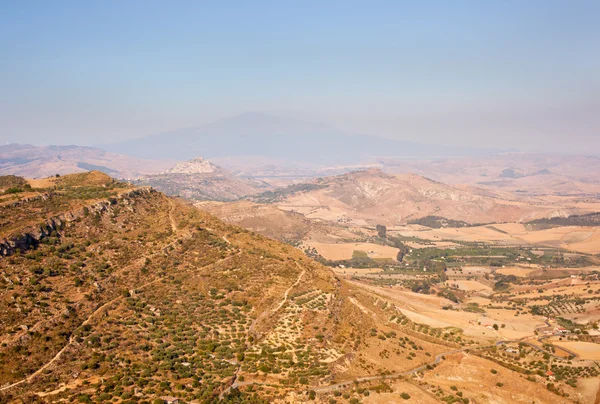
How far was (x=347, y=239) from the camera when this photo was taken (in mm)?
194000

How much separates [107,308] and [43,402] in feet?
45.0

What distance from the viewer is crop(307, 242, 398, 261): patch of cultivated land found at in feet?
541

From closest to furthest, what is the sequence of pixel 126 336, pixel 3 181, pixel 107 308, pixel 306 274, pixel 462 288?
pixel 126 336 → pixel 107 308 → pixel 306 274 → pixel 3 181 → pixel 462 288

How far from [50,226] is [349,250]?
13065 centimetres

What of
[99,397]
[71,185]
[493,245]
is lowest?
[493,245]

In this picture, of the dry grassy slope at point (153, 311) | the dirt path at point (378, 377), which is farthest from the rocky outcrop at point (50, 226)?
the dirt path at point (378, 377)

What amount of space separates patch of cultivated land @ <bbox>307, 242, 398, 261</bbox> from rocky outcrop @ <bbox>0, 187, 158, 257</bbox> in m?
Answer: 103

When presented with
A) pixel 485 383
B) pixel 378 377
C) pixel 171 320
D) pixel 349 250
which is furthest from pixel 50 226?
pixel 349 250

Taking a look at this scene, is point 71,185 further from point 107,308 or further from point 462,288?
point 462,288

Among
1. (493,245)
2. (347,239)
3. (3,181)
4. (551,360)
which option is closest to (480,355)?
(551,360)

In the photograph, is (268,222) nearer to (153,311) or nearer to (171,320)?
(153,311)

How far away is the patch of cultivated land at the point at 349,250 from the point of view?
541 feet

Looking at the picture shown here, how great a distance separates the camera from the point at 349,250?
174 metres

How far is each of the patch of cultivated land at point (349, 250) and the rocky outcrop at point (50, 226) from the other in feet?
339
